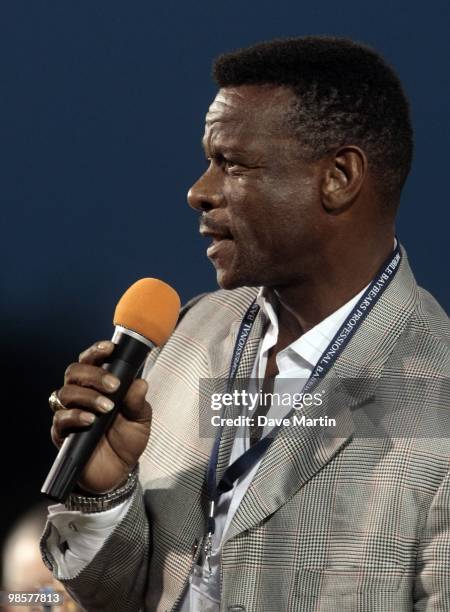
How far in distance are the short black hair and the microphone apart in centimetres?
28

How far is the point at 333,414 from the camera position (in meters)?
1.38

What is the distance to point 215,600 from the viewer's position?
1387 millimetres

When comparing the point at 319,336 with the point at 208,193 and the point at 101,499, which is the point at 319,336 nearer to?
the point at 208,193

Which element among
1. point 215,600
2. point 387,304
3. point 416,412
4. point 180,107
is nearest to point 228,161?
point 387,304

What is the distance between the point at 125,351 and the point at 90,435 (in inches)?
4.3

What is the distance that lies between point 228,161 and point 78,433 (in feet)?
1.41

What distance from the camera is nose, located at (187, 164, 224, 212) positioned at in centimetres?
143

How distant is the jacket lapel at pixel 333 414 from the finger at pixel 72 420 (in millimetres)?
261

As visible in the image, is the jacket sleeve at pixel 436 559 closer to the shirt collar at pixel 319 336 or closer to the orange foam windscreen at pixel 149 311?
the shirt collar at pixel 319 336

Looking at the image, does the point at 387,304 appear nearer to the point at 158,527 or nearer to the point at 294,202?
the point at 294,202

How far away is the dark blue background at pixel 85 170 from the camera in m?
2.22

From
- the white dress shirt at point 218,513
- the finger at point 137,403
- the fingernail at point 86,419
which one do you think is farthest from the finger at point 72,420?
the white dress shirt at point 218,513

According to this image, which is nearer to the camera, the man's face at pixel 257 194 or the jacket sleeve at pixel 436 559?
the jacket sleeve at pixel 436 559

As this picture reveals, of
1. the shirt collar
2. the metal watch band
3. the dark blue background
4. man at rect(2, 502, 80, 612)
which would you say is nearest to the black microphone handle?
the metal watch band
